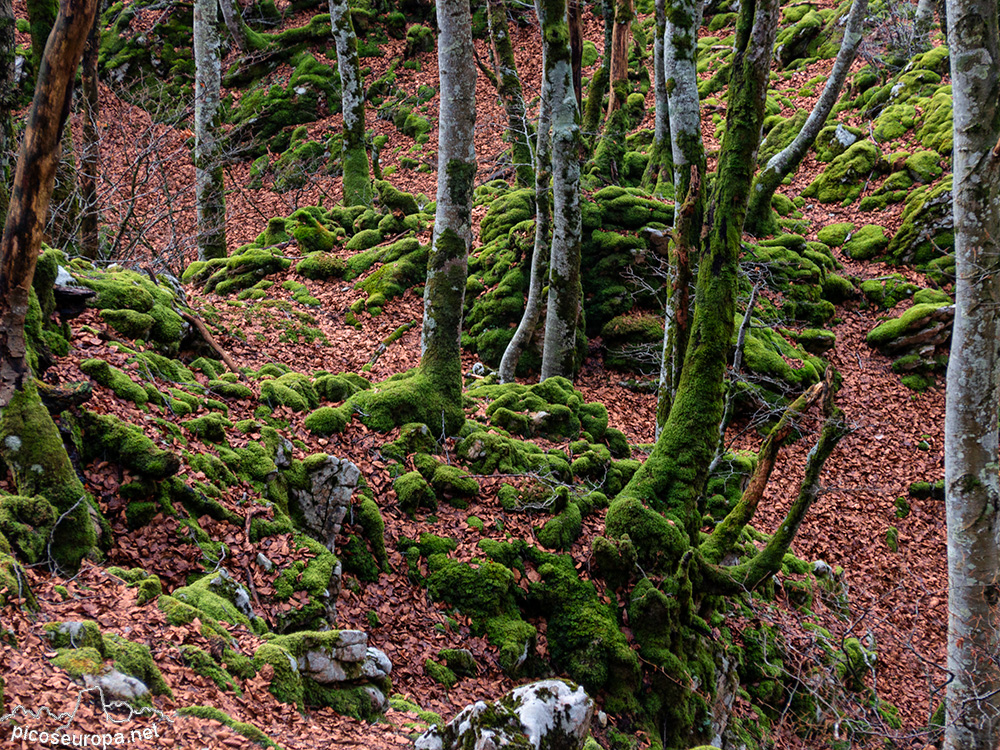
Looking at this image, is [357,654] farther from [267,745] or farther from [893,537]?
[893,537]

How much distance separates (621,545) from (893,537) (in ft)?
20.3

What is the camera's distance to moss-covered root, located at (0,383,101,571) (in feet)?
12.9

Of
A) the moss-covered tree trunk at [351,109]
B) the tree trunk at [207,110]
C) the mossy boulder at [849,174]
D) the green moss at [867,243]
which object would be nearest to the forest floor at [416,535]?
the green moss at [867,243]

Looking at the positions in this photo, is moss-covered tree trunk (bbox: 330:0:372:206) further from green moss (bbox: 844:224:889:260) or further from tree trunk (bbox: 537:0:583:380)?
green moss (bbox: 844:224:889:260)

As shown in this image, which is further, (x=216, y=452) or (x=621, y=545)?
(x=621, y=545)

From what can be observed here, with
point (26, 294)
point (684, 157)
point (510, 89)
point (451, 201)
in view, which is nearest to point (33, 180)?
point (26, 294)

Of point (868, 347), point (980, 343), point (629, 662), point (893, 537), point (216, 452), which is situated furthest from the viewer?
point (868, 347)

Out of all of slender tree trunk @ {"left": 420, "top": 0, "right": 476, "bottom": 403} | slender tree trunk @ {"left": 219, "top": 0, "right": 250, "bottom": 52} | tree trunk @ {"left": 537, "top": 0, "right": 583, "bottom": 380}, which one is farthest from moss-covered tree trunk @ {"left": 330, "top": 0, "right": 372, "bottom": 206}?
slender tree trunk @ {"left": 219, "top": 0, "right": 250, "bottom": 52}

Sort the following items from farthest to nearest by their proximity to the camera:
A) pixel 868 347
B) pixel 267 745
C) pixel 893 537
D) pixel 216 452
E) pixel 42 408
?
pixel 868 347 < pixel 893 537 < pixel 216 452 < pixel 42 408 < pixel 267 745

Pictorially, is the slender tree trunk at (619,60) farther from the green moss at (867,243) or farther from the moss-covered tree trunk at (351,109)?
the green moss at (867,243)

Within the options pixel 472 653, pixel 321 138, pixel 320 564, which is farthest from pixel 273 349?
pixel 321 138

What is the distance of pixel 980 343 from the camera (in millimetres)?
5203

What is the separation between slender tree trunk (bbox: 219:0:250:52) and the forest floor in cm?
699

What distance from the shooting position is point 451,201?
7.23 metres
